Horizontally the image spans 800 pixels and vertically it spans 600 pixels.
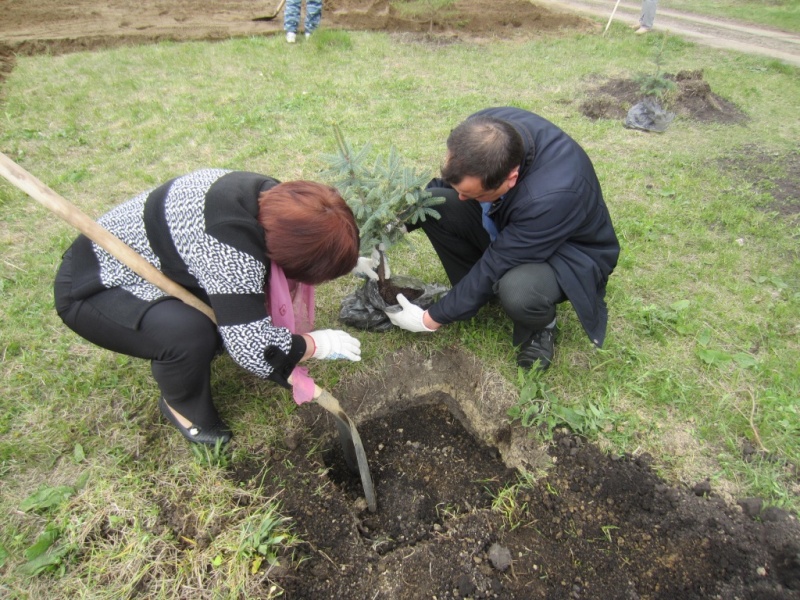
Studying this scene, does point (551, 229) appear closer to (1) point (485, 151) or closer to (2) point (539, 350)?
(1) point (485, 151)

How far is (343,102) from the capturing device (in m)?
5.27

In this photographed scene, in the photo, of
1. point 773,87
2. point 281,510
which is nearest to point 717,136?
point 773,87

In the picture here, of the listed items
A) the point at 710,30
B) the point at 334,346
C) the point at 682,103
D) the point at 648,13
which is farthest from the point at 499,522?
the point at 710,30

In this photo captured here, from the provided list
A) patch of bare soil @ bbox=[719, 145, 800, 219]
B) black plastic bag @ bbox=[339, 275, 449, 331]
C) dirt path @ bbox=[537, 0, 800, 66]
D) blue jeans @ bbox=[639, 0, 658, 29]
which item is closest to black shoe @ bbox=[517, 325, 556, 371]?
black plastic bag @ bbox=[339, 275, 449, 331]

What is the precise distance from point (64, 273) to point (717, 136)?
5684 millimetres

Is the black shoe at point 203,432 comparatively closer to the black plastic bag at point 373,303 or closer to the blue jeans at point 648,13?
the black plastic bag at point 373,303

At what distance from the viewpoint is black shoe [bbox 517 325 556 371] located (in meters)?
2.46

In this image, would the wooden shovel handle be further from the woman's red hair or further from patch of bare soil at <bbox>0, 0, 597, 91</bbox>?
patch of bare soil at <bbox>0, 0, 597, 91</bbox>

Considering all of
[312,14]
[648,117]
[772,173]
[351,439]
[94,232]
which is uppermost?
[312,14]

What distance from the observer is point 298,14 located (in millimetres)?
6883

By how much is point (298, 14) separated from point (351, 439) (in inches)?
271

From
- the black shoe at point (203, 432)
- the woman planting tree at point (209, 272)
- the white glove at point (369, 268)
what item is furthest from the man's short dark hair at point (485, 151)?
the black shoe at point (203, 432)

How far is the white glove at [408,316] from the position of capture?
2.42m

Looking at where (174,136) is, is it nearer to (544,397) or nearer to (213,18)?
(544,397)
